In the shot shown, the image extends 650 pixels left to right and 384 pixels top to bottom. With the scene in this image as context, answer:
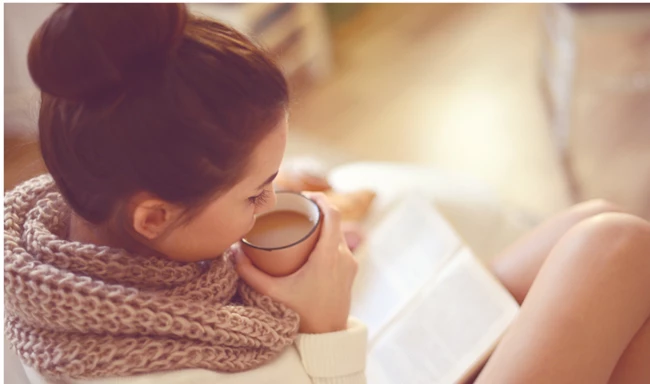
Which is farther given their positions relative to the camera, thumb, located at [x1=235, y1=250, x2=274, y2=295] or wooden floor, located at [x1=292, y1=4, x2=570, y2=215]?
wooden floor, located at [x1=292, y1=4, x2=570, y2=215]

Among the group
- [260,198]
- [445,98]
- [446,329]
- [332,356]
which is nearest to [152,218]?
[260,198]

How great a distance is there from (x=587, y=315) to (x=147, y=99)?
0.55 meters

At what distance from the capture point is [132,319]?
24.7 inches

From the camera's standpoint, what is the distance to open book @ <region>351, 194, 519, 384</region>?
0.92 meters

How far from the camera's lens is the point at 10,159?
854 mm

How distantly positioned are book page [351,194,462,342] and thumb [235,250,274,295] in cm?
30

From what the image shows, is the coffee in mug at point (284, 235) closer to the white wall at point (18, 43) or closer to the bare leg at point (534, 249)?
the bare leg at point (534, 249)

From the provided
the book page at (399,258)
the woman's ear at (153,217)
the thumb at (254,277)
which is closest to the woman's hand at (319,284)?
the thumb at (254,277)

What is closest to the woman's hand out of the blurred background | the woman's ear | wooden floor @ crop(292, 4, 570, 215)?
the woman's ear

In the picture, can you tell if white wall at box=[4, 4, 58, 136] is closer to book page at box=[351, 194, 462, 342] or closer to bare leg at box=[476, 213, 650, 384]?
book page at box=[351, 194, 462, 342]

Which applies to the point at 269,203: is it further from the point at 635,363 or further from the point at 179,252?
the point at 635,363

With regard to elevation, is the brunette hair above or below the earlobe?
above

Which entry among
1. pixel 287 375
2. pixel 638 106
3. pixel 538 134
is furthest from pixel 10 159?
pixel 638 106

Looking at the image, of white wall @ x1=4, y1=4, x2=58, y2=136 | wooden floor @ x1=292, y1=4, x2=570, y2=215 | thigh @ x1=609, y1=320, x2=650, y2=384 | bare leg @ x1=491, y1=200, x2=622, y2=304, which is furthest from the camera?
wooden floor @ x1=292, y1=4, x2=570, y2=215
